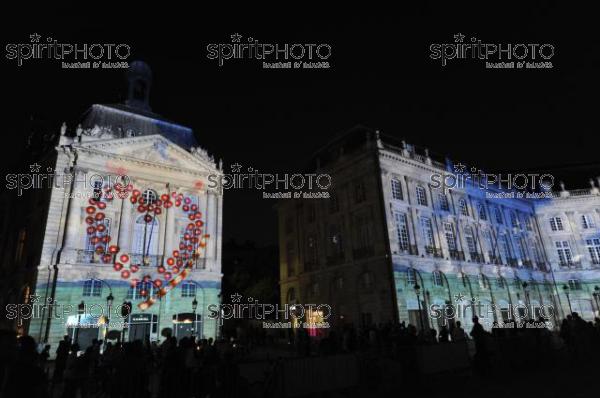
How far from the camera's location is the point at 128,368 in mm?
9484

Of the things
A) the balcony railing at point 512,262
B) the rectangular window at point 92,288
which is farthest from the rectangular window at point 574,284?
the rectangular window at point 92,288

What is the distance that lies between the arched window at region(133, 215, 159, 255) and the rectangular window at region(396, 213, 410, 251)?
18.4m

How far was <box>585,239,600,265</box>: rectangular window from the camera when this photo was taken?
145 feet

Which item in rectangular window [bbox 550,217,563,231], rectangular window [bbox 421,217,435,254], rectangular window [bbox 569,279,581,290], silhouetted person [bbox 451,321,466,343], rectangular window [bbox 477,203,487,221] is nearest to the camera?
silhouetted person [bbox 451,321,466,343]

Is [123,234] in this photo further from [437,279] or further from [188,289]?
[437,279]

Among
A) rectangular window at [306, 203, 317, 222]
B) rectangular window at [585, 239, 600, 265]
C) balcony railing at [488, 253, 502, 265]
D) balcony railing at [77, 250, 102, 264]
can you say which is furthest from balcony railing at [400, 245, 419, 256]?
rectangular window at [585, 239, 600, 265]

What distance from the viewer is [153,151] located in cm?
3017

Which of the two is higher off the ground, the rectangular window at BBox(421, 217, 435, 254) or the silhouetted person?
the rectangular window at BBox(421, 217, 435, 254)

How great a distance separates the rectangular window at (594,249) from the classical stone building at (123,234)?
1664 inches

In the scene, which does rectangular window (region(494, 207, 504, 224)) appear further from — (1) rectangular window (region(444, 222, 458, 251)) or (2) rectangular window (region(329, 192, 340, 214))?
(2) rectangular window (region(329, 192, 340, 214))

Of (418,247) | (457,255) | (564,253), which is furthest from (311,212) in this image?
(564,253)

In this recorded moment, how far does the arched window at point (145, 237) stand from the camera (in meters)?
28.0

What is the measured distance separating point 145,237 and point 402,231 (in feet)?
64.4

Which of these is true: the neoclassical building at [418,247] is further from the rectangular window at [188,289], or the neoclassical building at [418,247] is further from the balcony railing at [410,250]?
the rectangular window at [188,289]
